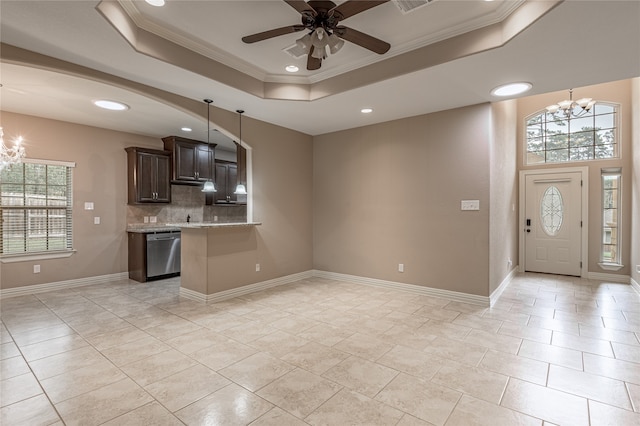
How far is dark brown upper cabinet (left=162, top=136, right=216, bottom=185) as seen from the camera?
19.0ft

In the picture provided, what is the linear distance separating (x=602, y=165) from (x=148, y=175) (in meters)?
8.18

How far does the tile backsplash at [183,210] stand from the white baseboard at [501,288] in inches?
215

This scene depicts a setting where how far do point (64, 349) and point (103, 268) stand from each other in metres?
3.03

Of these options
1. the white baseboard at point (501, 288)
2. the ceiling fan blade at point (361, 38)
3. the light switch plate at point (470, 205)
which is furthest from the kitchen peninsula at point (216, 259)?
the white baseboard at point (501, 288)

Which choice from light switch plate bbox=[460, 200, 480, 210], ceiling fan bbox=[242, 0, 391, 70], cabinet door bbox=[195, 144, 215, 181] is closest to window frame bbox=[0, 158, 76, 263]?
cabinet door bbox=[195, 144, 215, 181]

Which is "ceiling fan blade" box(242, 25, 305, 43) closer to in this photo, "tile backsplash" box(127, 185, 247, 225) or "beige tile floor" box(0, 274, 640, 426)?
"beige tile floor" box(0, 274, 640, 426)

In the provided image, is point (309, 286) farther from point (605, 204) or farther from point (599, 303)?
point (605, 204)

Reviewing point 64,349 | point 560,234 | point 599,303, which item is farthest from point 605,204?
point 64,349

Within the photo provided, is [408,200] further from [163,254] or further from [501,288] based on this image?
[163,254]

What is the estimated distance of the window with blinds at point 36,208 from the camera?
14.8ft

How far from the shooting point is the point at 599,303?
412 cm

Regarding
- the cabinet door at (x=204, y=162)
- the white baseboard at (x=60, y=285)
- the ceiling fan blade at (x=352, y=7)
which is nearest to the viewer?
the ceiling fan blade at (x=352, y=7)

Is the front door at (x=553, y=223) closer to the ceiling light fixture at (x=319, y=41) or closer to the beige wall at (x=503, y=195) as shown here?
the beige wall at (x=503, y=195)

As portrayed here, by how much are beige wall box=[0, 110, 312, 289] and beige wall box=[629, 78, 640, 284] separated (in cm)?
518
